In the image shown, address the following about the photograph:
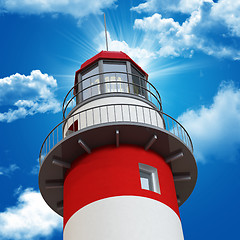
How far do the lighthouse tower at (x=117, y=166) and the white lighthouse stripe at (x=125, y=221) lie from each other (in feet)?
0.13

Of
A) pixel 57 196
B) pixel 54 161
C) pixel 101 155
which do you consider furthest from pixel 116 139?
pixel 57 196

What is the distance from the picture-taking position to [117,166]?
20531mm

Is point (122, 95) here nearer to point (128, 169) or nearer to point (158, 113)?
point (158, 113)

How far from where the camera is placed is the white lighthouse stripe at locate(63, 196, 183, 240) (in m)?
18.5

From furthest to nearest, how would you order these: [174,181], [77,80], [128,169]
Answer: [77,80] → [174,181] → [128,169]

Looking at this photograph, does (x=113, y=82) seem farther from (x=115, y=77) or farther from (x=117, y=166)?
(x=117, y=166)

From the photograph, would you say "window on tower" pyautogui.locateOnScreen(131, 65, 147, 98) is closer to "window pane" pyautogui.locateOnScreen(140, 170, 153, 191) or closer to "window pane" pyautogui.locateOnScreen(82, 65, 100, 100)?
"window pane" pyautogui.locateOnScreen(82, 65, 100, 100)

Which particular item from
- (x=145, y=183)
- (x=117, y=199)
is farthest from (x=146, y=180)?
(x=117, y=199)

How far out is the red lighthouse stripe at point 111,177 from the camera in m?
19.9

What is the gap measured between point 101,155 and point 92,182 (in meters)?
1.38

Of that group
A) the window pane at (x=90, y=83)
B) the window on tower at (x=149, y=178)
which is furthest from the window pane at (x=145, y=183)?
the window pane at (x=90, y=83)

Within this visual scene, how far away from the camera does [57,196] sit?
2350 cm

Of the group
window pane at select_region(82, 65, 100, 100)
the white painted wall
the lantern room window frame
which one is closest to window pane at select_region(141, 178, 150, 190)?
the white painted wall

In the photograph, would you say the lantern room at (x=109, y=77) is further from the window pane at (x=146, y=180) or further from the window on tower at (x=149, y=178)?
the window pane at (x=146, y=180)
